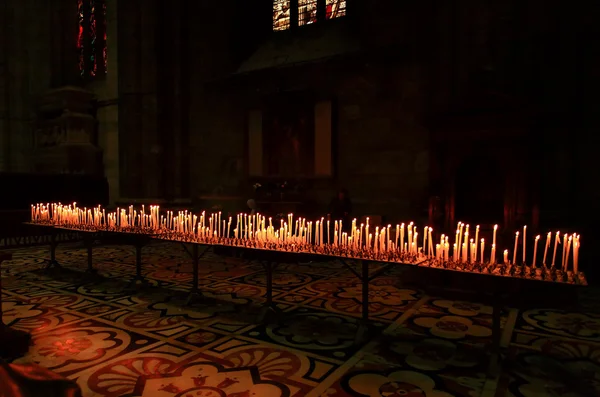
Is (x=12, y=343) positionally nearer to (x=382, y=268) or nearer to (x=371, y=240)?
(x=382, y=268)

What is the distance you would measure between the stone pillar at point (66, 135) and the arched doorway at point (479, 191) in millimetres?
9478

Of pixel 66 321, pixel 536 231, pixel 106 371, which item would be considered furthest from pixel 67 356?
pixel 536 231

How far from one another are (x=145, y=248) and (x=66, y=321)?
17.5 ft

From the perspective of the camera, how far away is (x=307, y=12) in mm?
11242

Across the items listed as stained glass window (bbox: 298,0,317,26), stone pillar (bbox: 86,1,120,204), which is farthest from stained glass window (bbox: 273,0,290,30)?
stone pillar (bbox: 86,1,120,204)

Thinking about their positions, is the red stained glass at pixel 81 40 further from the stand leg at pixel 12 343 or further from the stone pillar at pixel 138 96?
the stand leg at pixel 12 343

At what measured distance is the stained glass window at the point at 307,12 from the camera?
11.1m

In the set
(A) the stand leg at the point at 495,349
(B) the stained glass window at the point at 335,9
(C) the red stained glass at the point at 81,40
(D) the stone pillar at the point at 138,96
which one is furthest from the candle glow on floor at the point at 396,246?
(C) the red stained glass at the point at 81,40

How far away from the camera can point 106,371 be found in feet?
9.99

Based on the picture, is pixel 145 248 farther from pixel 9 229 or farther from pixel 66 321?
pixel 66 321

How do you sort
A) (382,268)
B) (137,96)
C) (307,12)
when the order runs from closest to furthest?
(382,268), (137,96), (307,12)

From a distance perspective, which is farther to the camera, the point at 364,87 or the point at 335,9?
the point at 335,9

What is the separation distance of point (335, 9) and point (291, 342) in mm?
9529

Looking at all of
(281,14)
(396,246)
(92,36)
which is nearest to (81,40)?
(92,36)
